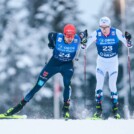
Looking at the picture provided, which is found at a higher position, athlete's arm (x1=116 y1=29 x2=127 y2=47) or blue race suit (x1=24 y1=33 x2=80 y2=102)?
athlete's arm (x1=116 y1=29 x2=127 y2=47)

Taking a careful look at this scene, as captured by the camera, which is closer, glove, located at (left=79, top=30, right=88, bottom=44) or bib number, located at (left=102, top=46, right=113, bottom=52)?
bib number, located at (left=102, top=46, right=113, bottom=52)

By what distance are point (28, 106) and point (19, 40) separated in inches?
195

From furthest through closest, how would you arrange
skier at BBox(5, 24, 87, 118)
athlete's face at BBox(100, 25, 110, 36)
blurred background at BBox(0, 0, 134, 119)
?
1. blurred background at BBox(0, 0, 134, 119)
2. athlete's face at BBox(100, 25, 110, 36)
3. skier at BBox(5, 24, 87, 118)

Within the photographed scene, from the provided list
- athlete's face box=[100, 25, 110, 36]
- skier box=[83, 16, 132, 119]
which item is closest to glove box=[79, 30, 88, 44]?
skier box=[83, 16, 132, 119]
